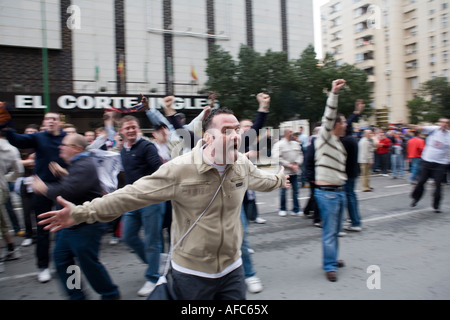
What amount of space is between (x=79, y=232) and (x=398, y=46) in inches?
2029

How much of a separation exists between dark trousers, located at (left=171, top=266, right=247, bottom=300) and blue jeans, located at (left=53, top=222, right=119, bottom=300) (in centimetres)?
123

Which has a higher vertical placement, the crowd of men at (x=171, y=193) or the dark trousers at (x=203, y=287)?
the crowd of men at (x=171, y=193)

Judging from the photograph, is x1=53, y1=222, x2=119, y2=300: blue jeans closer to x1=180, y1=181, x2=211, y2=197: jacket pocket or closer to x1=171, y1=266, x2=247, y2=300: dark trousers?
x1=171, y1=266, x2=247, y2=300: dark trousers

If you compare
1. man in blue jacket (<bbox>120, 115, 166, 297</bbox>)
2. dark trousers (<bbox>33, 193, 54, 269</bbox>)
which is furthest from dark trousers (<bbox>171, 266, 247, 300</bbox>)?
dark trousers (<bbox>33, 193, 54, 269</bbox>)

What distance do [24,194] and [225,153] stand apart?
5.17 metres

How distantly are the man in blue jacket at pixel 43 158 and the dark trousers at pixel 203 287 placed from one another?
101 inches

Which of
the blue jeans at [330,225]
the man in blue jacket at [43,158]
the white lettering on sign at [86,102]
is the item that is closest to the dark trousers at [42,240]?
the man in blue jacket at [43,158]

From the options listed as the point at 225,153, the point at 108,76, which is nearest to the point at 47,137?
the point at 225,153

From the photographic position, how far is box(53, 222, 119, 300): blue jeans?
3059mm

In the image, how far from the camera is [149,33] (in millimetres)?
21953

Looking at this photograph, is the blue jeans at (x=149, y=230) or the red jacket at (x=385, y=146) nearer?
the blue jeans at (x=149, y=230)

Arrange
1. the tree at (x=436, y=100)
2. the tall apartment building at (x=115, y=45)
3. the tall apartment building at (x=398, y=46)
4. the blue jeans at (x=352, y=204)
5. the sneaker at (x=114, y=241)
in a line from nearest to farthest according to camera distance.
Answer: the sneaker at (x=114, y=241), the blue jeans at (x=352, y=204), the tall apartment building at (x=115, y=45), the tree at (x=436, y=100), the tall apartment building at (x=398, y=46)

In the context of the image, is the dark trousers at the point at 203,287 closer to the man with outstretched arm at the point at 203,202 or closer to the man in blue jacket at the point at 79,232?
the man with outstretched arm at the point at 203,202

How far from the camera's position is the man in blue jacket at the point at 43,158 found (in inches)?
161
